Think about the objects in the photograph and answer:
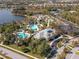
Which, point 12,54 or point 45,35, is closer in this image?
point 12,54

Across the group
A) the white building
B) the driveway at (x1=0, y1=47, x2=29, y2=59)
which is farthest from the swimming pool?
the driveway at (x1=0, y1=47, x2=29, y2=59)

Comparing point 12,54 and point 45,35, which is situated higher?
point 45,35

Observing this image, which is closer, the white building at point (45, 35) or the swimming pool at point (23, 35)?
the white building at point (45, 35)

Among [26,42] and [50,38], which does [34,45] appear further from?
[50,38]

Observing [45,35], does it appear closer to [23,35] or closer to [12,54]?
[23,35]

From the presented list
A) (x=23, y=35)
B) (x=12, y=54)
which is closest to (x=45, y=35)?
(x=23, y=35)

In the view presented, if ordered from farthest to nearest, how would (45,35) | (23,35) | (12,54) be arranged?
(23,35), (45,35), (12,54)

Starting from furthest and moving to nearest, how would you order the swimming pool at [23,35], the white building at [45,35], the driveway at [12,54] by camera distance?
the swimming pool at [23,35], the white building at [45,35], the driveway at [12,54]

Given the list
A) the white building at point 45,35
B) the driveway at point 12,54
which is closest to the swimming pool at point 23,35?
the white building at point 45,35

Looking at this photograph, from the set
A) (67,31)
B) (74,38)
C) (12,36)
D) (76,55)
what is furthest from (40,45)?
(67,31)

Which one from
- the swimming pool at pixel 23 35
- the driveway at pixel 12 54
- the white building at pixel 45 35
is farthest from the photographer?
the swimming pool at pixel 23 35

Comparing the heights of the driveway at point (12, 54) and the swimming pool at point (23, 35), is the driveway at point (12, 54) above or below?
below

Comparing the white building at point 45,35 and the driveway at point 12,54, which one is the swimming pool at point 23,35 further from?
the driveway at point 12,54
